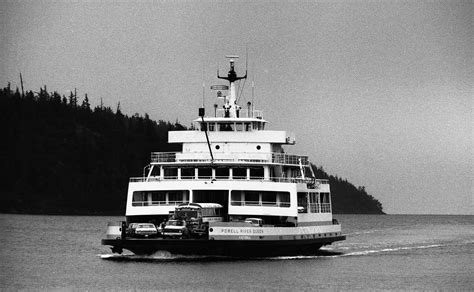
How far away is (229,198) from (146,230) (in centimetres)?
499

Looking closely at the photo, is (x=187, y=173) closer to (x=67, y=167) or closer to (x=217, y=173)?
(x=217, y=173)

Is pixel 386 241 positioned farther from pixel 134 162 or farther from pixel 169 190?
pixel 134 162

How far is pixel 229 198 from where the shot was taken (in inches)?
2338

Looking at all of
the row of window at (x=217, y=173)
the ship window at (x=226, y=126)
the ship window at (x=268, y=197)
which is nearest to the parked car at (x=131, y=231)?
the row of window at (x=217, y=173)

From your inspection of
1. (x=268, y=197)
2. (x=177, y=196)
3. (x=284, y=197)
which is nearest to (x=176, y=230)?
(x=177, y=196)

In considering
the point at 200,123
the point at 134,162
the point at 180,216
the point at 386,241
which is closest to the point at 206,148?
the point at 200,123

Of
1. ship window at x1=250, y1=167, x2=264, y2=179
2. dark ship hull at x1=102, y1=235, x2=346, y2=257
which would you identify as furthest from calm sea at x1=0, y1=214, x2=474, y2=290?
ship window at x1=250, y1=167, x2=264, y2=179

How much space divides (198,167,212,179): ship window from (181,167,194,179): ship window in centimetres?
41

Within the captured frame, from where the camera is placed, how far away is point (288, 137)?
65438 mm

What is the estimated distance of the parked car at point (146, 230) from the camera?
56.5 metres

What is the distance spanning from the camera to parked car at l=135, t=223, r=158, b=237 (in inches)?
2223

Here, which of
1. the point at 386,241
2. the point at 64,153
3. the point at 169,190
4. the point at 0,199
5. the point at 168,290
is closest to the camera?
the point at 168,290

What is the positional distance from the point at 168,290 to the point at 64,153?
149 meters

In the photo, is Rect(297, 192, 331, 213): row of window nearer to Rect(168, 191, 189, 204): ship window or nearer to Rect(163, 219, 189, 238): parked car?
Rect(168, 191, 189, 204): ship window
